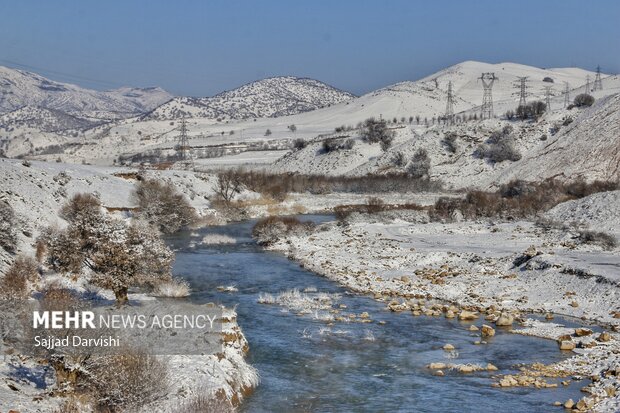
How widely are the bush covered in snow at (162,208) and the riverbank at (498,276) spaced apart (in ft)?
36.2

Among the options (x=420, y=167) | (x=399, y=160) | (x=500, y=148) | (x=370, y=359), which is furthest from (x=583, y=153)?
(x=370, y=359)

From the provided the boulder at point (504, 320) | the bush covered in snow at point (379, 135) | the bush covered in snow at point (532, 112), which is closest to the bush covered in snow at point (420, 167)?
the bush covered in snow at point (379, 135)

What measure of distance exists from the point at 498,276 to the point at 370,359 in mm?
13475

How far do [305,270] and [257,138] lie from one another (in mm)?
145224

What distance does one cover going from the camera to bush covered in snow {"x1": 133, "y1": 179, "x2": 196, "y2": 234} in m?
51.7

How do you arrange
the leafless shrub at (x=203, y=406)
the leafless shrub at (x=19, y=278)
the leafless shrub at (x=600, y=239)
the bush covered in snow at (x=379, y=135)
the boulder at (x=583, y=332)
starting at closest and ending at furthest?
1. the leafless shrub at (x=203, y=406)
2. the leafless shrub at (x=19, y=278)
3. the boulder at (x=583, y=332)
4. the leafless shrub at (x=600, y=239)
5. the bush covered in snow at (x=379, y=135)

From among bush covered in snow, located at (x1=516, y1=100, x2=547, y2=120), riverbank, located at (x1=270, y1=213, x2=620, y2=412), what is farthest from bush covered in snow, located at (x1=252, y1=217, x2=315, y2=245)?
bush covered in snow, located at (x1=516, y1=100, x2=547, y2=120)

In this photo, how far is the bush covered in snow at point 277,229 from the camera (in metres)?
47.6

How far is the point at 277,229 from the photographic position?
48500mm

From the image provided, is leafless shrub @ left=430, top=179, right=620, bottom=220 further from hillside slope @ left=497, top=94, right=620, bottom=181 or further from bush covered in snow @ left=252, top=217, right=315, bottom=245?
bush covered in snow @ left=252, top=217, right=315, bottom=245

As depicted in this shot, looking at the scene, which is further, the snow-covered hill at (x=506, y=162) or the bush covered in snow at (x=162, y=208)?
the snow-covered hill at (x=506, y=162)

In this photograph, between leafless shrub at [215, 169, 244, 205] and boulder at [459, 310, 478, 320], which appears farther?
leafless shrub at [215, 169, 244, 205]

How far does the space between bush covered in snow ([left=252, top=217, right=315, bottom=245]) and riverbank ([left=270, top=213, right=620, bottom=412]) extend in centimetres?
135

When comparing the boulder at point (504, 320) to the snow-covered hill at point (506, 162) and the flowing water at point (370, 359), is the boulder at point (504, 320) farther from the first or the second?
the snow-covered hill at point (506, 162)
